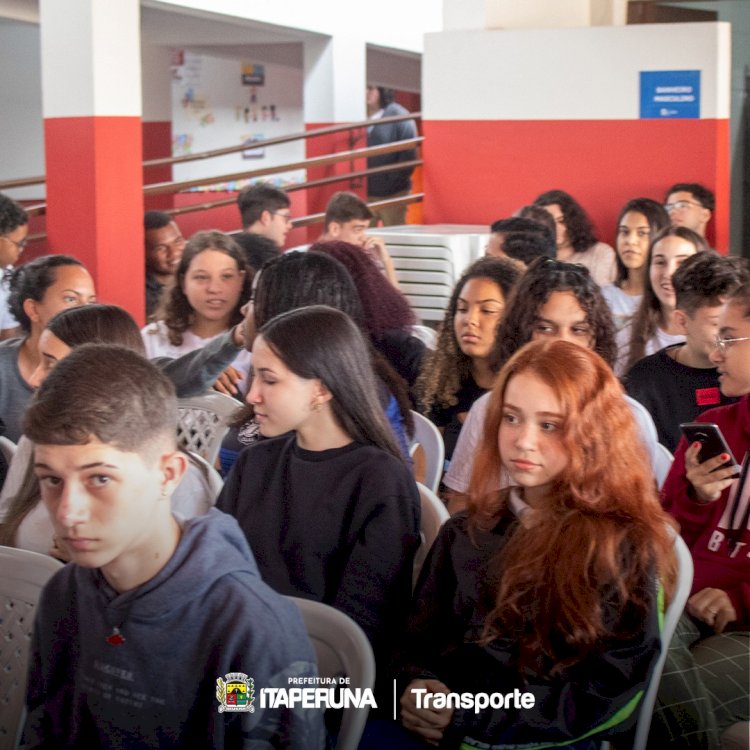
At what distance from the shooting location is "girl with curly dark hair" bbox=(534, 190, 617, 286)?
6.51m

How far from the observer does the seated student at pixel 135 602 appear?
1601mm

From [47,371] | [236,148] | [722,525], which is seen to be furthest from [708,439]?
[236,148]

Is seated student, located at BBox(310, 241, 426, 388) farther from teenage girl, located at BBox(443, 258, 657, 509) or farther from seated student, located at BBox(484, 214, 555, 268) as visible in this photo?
seated student, located at BBox(484, 214, 555, 268)

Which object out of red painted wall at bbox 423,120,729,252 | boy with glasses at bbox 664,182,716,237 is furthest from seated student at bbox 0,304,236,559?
red painted wall at bbox 423,120,729,252

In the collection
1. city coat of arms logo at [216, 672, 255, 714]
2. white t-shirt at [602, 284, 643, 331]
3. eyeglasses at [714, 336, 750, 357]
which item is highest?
eyeglasses at [714, 336, 750, 357]

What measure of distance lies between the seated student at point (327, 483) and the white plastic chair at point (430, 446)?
2.51 ft

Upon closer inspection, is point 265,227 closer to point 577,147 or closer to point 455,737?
point 577,147

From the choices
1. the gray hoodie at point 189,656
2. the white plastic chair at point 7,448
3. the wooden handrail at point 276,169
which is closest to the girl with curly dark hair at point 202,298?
the white plastic chair at point 7,448

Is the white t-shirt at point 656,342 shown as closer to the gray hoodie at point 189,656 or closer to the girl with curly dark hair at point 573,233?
the girl with curly dark hair at point 573,233

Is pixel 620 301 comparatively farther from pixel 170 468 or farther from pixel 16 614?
pixel 170 468

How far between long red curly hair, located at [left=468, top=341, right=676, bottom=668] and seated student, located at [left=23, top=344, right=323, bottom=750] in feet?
1.48

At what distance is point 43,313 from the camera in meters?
3.60

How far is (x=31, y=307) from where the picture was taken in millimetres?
3609

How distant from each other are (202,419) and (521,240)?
1905mm
